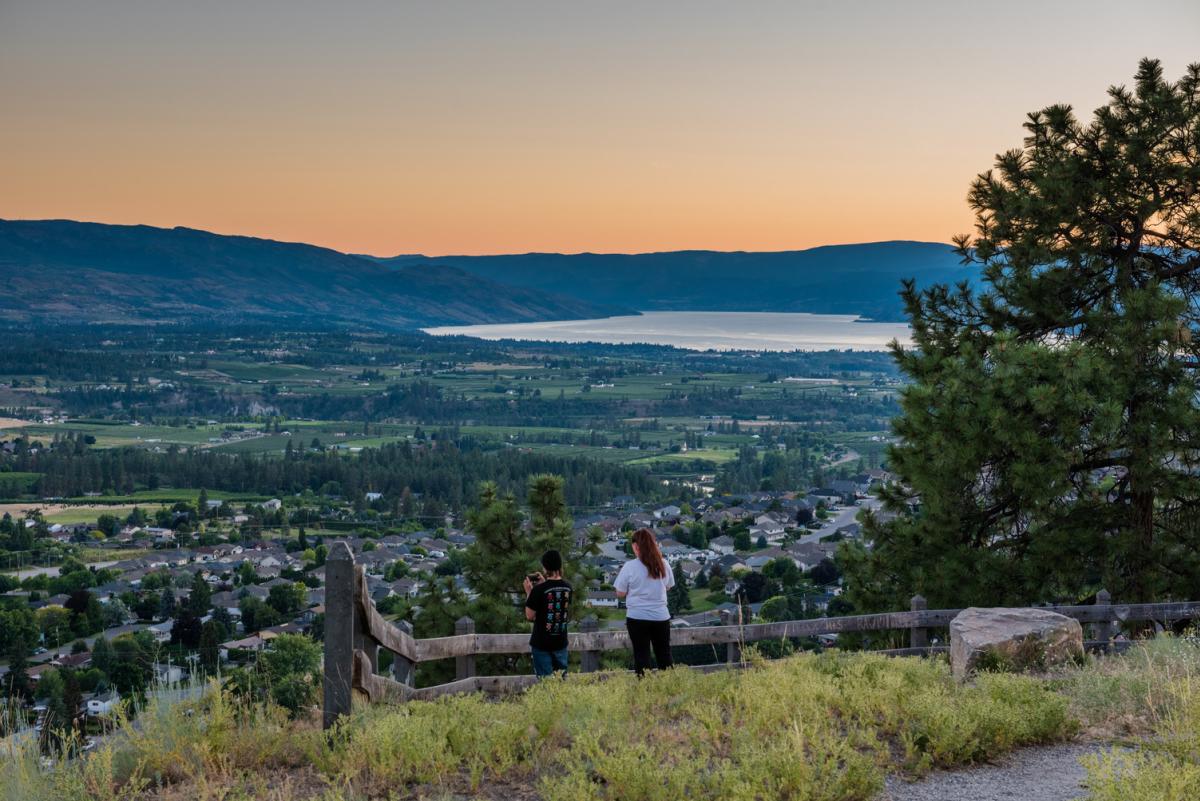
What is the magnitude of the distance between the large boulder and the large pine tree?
154 inches

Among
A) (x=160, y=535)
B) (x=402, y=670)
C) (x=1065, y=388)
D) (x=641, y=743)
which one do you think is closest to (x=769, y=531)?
(x=160, y=535)

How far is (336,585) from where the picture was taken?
568 centimetres

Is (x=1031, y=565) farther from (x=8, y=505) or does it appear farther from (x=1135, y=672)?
(x=8, y=505)

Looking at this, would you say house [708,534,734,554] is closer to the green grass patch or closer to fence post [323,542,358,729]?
the green grass patch

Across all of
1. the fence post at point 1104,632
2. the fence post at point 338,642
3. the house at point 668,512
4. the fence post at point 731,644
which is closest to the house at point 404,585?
the house at point 668,512

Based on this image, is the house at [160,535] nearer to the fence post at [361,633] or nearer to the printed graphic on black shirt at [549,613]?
the printed graphic on black shirt at [549,613]

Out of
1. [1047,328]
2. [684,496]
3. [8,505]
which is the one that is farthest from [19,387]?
[1047,328]

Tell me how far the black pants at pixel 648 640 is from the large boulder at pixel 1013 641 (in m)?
2.56

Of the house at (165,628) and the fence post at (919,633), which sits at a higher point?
the fence post at (919,633)

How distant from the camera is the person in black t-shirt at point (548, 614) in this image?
855cm

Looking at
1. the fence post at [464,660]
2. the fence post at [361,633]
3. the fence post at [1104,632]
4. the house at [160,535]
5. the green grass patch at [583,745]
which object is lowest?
the house at [160,535]

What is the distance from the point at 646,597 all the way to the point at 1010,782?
→ 3498 mm

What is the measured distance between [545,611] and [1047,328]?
32.8 ft

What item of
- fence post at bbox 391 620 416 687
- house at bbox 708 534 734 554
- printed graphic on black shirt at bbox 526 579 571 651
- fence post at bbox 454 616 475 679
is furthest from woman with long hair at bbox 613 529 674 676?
house at bbox 708 534 734 554
